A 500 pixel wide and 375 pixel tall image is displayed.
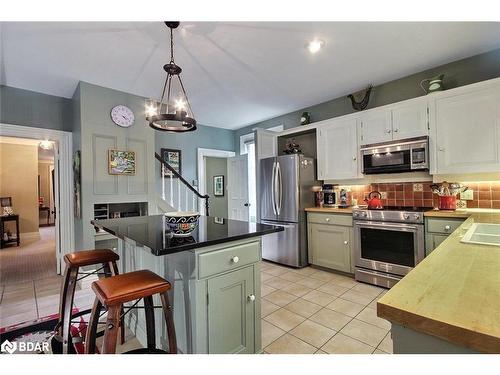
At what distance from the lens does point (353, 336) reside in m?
1.96

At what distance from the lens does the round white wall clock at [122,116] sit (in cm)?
337

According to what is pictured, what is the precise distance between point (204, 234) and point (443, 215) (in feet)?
7.79

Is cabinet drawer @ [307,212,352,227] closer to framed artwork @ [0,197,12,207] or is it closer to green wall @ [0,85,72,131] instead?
green wall @ [0,85,72,131]

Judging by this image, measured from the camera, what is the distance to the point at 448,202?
2.68 metres

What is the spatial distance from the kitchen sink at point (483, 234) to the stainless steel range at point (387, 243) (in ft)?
2.80

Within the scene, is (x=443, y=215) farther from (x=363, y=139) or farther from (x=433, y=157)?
(x=363, y=139)

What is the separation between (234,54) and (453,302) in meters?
2.60

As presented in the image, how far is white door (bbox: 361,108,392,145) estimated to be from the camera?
3.06 metres

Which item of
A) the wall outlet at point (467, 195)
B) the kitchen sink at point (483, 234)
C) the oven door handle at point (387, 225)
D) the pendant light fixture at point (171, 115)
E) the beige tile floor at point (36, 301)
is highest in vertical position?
the pendant light fixture at point (171, 115)

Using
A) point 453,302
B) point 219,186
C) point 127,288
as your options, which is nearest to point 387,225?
point 453,302

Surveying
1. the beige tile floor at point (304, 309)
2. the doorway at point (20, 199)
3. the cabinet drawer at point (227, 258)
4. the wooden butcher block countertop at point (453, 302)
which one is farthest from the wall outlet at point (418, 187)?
the doorway at point (20, 199)

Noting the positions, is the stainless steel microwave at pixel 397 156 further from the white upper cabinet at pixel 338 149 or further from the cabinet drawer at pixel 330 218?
the cabinet drawer at pixel 330 218

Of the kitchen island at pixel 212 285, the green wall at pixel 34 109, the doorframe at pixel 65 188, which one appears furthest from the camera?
the doorframe at pixel 65 188

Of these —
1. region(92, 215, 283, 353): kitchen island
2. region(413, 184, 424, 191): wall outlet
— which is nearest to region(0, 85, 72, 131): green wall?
region(92, 215, 283, 353): kitchen island
